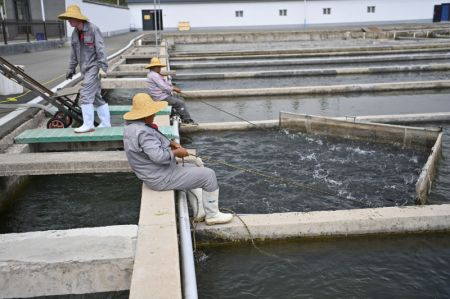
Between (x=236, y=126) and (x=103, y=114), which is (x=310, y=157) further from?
(x=103, y=114)

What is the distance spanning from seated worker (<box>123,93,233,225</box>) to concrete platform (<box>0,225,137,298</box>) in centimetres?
96

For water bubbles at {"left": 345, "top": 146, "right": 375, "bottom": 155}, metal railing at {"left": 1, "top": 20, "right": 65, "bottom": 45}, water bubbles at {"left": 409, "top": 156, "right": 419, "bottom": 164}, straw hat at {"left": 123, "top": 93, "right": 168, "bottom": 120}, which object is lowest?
water bubbles at {"left": 409, "top": 156, "right": 419, "bottom": 164}

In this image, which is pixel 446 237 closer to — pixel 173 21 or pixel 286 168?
pixel 286 168

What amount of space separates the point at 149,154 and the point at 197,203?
2.90ft

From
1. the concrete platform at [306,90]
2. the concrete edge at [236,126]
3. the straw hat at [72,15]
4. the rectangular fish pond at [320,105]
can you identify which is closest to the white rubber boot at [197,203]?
the straw hat at [72,15]

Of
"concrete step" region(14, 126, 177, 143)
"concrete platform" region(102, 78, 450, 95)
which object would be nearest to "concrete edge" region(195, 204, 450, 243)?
"concrete step" region(14, 126, 177, 143)

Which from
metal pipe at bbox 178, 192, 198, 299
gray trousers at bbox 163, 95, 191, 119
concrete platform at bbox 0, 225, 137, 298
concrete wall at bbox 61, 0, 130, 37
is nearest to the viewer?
metal pipe at bbox 178, 192, 198, 299

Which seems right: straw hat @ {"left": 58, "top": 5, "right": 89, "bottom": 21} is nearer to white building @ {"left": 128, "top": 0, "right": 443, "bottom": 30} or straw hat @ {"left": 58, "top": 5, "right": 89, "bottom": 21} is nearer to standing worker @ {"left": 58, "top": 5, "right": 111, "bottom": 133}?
standing worker @ {"left": 58, "top": 5, "right": 111, "bottom": 133}

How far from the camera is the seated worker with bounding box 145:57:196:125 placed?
30.3ft

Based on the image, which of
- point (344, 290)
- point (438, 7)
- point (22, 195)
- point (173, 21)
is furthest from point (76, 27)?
point (438, 7)

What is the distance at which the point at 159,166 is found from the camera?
4566 mm

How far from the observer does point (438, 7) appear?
4694cm

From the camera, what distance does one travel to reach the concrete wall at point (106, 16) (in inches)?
1125

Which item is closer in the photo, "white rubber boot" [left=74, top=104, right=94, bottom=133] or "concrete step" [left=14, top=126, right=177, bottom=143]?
"concrete step" [left=14, top=126, right=177, bottom=143]
